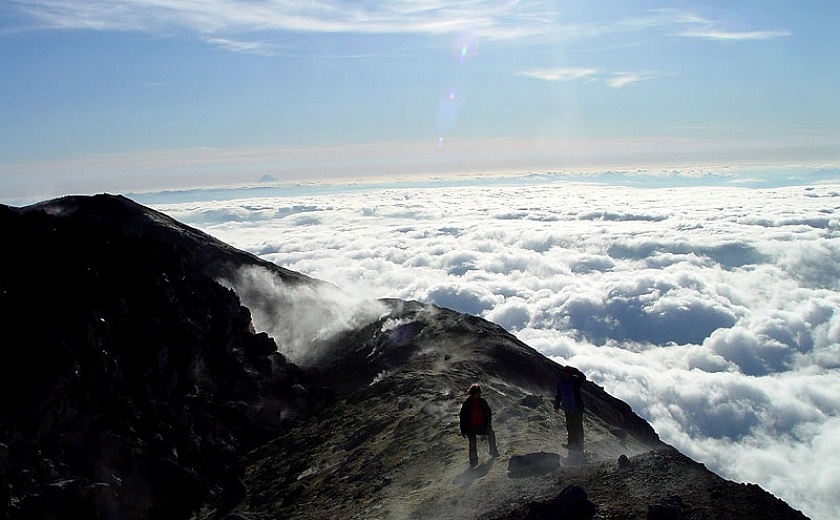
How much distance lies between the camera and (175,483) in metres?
24.0

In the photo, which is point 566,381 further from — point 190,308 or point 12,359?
point 190,308

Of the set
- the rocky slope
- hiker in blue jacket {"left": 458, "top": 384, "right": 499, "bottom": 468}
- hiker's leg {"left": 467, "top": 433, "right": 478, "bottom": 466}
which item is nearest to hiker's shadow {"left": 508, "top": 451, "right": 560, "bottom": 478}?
the rocky slope

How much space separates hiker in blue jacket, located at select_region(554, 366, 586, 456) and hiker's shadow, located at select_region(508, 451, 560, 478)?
1197 mm

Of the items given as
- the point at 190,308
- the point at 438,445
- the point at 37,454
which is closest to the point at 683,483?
the point at 438,445

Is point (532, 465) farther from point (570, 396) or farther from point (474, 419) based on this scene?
point (570, 396)

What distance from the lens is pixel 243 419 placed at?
29797mm

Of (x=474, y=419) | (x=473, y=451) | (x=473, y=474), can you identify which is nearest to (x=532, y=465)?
(x=473, y=474)

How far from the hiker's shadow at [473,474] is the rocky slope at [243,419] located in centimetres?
8

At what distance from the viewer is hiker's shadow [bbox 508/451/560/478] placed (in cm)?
1584

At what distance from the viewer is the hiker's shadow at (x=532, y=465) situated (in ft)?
52.0

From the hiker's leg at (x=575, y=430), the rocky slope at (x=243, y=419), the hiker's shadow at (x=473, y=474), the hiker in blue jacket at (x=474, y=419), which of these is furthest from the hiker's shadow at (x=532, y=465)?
the hiker in blue jacket at (x=474, y=419)

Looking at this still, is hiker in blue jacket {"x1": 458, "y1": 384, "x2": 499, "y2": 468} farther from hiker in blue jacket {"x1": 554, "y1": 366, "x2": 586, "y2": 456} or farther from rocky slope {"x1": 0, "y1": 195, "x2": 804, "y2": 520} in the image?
hiker in blue jacket {"x1": 554, "y1": 366, "x2": 586, "y2": 456}

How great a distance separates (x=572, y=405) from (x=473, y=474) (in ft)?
11.0

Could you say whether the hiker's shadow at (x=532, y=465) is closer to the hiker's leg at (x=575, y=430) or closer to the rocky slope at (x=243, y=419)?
the rocky slope at (x=243, y=419)
